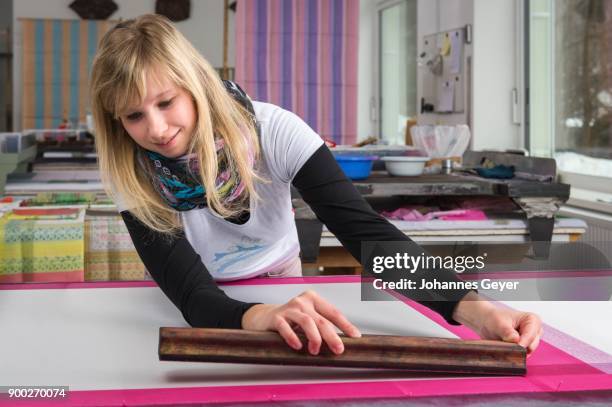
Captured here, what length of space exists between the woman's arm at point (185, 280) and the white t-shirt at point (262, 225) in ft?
0.31

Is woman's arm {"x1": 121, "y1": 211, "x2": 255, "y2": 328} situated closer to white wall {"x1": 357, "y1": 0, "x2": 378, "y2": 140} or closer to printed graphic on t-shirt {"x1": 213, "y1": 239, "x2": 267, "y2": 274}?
printed graphic on t-shirt {"x1": 213, "y1": 239, "x2": 267, "y2": 274}

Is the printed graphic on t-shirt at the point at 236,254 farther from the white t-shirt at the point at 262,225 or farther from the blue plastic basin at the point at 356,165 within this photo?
the blue plastic basin at the point at 356,165

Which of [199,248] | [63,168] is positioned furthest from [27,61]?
[199,248]

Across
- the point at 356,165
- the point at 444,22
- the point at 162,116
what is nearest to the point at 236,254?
the point at 162,116

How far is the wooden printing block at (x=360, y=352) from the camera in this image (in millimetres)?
920

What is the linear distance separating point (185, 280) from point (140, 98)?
0.98 ft

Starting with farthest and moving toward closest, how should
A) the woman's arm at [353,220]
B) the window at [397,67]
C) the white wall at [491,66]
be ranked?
1. the window at [397,67]
2. the white wall at [491,66]
3. the woman's arm at [353,220]

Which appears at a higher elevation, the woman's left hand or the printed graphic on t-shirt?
the printed graphic on t-shirt

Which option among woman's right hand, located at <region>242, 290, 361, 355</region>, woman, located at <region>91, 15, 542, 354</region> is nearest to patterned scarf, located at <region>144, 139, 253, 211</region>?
woman, located at <region>91, 15, 542, 354</region>

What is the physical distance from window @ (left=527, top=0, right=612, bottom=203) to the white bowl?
1050 mm

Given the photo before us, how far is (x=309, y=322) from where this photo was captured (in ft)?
3.07

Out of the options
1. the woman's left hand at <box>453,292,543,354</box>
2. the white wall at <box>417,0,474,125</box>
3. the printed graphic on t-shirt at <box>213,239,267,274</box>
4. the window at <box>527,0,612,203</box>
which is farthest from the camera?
the white wall at <box>417,0,474,125</box>

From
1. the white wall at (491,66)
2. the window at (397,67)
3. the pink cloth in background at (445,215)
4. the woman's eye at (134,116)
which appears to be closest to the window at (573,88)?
the white wall at (491,66)

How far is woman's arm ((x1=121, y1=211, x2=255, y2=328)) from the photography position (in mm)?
1146
